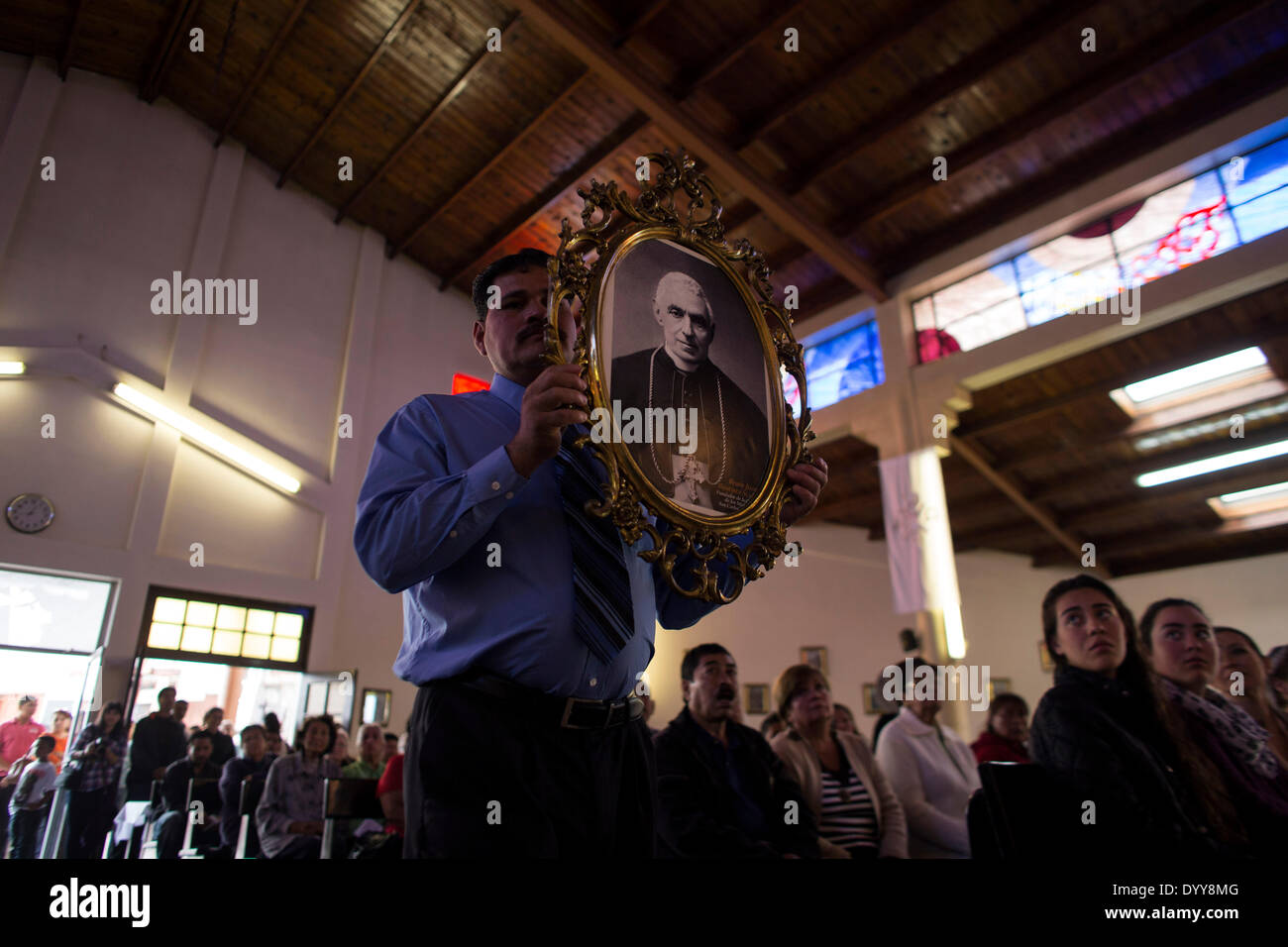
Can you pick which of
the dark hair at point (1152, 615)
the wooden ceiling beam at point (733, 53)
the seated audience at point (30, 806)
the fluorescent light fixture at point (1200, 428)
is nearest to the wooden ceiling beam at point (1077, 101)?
the wooden ceiling beam at point (733, 53)

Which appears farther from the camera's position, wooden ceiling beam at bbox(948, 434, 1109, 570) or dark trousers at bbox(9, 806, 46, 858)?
wooden ceiling beam at bbox(948, 434, 1109, 570)

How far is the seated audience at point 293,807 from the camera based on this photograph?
4512mm

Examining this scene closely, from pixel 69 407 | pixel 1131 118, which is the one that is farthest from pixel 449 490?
pixel 1131 118

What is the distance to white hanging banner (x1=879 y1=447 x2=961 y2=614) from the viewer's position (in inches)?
296

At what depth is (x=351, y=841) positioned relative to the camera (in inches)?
148

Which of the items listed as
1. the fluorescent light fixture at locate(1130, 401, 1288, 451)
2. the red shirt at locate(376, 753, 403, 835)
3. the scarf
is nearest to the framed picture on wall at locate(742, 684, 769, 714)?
the fluorescent light fixture at locate(1130, 401, 1288, 451)

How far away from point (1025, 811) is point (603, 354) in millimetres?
1478

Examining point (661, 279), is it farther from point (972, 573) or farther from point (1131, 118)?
point (972, 573)

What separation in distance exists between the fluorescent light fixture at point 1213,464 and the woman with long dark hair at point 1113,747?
30.4ft

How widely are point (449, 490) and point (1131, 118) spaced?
8609 millimetres

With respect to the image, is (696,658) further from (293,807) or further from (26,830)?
(26,830)

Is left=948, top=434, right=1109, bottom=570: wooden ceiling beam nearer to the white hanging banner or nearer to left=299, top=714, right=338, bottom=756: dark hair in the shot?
the white hanging banner

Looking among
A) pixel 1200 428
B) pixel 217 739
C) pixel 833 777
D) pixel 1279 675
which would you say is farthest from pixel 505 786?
pixel 1200 428

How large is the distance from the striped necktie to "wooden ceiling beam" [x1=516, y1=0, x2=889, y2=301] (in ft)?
21.4
